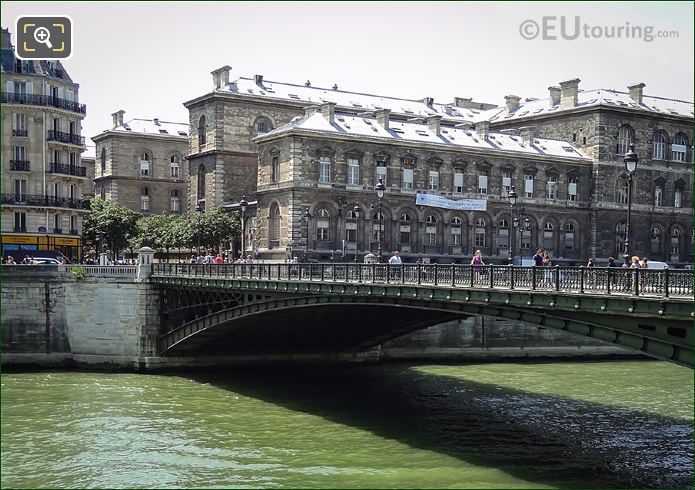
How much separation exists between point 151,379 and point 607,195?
46.4 meters

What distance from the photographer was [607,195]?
7575cm

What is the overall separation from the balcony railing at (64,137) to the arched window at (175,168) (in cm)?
3323

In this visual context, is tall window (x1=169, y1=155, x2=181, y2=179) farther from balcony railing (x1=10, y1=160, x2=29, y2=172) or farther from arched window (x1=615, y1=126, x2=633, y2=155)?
arched window (x1=615, y1=126, x2=633, y2=155)

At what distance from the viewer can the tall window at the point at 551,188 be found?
241ft

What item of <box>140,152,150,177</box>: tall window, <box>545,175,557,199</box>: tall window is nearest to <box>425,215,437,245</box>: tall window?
<box>545,175,557,199</box>: tall window

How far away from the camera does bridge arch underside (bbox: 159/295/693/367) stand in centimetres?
2194

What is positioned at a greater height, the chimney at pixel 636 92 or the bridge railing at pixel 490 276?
the chimney at pixel 636 92

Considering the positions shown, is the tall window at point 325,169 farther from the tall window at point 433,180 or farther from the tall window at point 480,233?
the tall window at point 480,233

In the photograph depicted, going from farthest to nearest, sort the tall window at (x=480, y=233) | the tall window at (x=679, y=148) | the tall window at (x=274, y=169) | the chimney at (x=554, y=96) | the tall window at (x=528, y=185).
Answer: the chimney at (x=554, y=96) < the tall window at (x=679, y=148) < the tall window at (x=528, y=185) < the tall window at (x=480, y=233) < the tall window at (x=274, y=169)

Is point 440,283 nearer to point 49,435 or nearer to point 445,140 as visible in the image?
point 49,435

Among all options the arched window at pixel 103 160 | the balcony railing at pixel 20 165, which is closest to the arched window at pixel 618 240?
the balcony railing at pixel 20 165

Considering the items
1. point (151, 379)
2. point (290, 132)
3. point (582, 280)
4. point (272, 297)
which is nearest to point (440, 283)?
point (582, 280)

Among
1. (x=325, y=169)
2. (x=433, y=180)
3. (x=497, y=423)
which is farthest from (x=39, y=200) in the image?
(x=497, y=423)

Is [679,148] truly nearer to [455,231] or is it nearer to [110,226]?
[455,231]
